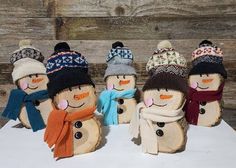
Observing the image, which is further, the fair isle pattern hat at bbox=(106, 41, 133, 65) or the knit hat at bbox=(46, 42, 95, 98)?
the fair isle pattern hat at bbox=(106, 41, 133, 65)

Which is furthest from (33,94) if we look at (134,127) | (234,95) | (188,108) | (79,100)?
(234,95)

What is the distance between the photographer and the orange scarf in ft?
2.67

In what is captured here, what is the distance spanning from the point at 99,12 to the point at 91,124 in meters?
0.53

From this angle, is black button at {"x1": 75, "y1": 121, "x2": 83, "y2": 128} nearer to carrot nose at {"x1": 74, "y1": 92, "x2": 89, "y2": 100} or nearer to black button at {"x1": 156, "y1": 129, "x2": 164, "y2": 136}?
carrot nose at {"x1": 74, "y1": 92, "x2": 89, "y2": 100}

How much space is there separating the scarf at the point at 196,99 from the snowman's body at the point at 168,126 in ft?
0.65

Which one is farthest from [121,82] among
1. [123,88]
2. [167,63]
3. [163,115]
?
[163,115]

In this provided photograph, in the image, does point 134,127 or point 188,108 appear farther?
point 188,108

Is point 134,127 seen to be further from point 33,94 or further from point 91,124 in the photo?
point 33,94

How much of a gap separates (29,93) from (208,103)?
1.82 feet

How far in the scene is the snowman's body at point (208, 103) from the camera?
100cm

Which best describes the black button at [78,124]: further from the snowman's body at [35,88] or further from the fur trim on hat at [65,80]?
the snowman's body at [35,88]

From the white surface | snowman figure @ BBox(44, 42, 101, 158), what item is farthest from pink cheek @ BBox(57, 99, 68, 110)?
the white surface

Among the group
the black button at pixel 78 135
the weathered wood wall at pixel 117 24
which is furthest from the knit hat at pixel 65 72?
the weathered wood wall at pixel 117 24

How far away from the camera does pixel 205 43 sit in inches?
41.4
